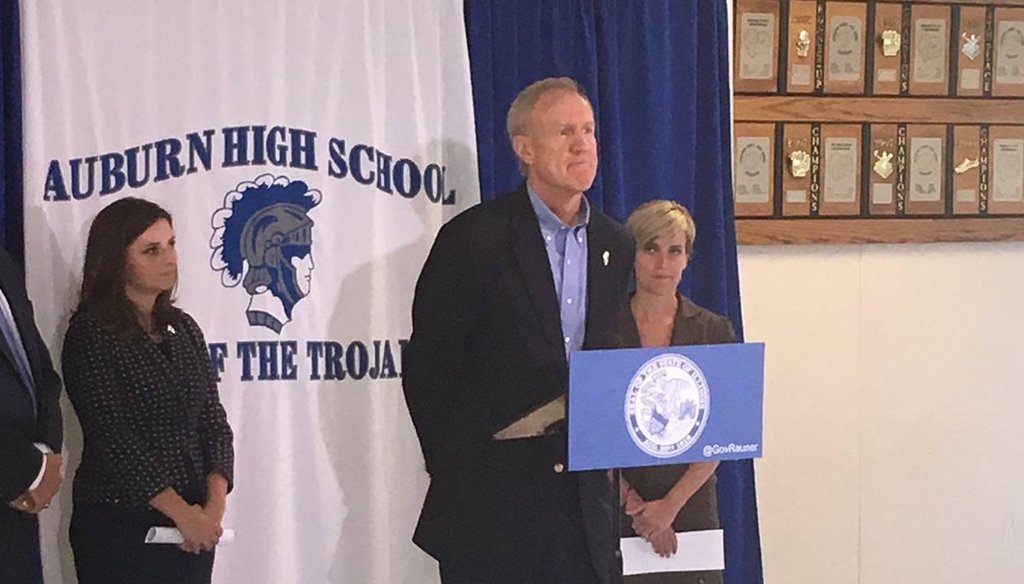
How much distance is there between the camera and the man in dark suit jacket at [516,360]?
7.74 ft

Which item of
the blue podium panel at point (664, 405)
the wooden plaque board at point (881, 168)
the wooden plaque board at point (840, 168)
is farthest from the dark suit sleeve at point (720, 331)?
the wooden plaque board at point (881, 168)

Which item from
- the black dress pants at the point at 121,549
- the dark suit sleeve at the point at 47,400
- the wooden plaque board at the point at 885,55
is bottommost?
the black dress pants at the point at 121,549

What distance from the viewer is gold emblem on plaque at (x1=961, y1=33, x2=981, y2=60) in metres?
3.29

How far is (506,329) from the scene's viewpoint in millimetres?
2354

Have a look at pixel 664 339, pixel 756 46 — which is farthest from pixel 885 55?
pixel 664 339

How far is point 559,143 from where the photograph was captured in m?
2.39

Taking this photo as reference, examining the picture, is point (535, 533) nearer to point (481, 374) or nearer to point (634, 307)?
point (481, 374)

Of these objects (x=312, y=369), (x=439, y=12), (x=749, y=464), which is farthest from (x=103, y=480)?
(x=749, y=464)

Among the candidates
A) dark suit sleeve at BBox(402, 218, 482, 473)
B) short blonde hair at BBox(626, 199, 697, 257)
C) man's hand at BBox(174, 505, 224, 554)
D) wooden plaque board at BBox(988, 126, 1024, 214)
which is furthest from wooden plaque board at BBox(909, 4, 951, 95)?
man's hand at BBox(174, 505, 224, 554)

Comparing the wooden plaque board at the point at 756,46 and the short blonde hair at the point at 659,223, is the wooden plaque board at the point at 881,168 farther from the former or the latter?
the short blonde hair at the point at 659,223

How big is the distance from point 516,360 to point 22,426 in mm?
1010

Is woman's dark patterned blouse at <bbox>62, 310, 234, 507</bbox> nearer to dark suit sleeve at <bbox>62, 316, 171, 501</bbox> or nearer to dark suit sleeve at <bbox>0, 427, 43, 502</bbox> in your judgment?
dark suit sleeve at <bbox>62, 316, 171, 501</bbox>

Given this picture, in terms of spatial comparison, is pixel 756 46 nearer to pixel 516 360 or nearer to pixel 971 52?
pixel 971 52

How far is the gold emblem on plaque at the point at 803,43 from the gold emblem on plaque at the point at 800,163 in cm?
28
